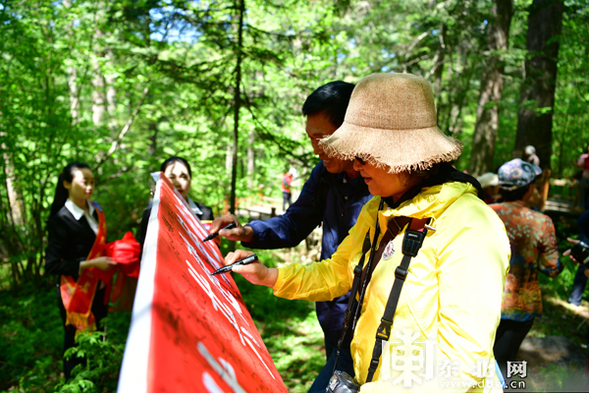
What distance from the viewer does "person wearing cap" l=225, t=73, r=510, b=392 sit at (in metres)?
1.03

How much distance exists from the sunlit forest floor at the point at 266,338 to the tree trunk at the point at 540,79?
2.84 metres

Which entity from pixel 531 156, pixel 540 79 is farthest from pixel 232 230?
pixel 540 79

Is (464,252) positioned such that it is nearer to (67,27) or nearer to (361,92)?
(361,92)

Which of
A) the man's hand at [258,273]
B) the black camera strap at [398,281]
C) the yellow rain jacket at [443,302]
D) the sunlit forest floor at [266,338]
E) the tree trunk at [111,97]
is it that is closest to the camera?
the yellow rain jacket at [443,302]

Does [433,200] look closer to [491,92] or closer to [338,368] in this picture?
[338,368]

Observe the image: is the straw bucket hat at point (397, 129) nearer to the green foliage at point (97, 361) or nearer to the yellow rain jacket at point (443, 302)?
the yellow rain jacket at point (443, 302)

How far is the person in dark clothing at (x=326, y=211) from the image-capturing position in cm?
214

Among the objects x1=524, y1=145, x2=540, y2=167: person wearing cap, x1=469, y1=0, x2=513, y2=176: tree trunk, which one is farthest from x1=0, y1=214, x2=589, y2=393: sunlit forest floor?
x1=469, y1=0, x2=513, y2=176: tree trunk

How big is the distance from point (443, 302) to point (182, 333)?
30.2 inches

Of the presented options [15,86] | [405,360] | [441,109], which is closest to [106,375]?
[405,360]

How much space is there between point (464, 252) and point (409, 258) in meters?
0.20

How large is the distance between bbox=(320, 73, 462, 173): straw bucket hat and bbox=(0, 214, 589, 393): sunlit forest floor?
2.80 meters

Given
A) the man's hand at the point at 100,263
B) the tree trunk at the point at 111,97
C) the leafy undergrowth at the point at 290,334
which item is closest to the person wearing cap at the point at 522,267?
the leafy undergrowth at the point at 290,334

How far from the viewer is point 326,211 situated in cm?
241
